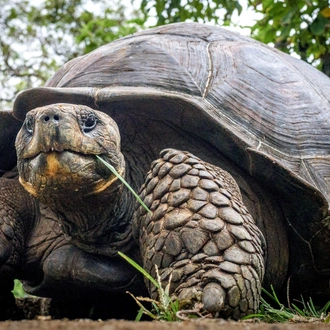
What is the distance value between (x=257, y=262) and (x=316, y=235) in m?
0.75

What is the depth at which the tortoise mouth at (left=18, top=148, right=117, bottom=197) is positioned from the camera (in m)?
2.35

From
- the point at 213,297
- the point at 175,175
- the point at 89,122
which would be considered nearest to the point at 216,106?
the point at 175,175

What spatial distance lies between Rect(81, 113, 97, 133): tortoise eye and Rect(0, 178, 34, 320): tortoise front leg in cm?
86

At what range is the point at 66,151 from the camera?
7.72 feet

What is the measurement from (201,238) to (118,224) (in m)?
0.76

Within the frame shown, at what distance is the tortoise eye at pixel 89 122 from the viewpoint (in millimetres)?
2486

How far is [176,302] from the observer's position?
1950mm

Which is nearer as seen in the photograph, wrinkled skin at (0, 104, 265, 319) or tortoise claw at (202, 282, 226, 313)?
tortoise claw at (202, 282, 226, 313)

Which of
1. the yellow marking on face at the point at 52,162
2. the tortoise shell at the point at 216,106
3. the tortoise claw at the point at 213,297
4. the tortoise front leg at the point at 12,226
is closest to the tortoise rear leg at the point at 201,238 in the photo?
the tortoise claw at the point at 213,297

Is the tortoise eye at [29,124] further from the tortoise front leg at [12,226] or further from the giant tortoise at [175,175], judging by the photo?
the tortoise front leg at [12,226]

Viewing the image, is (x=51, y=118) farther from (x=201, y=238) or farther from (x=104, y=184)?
(x=201, y=238)

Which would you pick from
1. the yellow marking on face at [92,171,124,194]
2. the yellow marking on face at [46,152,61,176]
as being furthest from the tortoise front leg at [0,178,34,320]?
the yellow marking on face at [46,152,61,176]

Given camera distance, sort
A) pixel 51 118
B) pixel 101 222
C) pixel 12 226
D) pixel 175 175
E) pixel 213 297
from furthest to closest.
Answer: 1. pixel 12 226
2. pixel 101 222
3. pixel 175 175
4. pixel 51 118
5. pixel 213 297

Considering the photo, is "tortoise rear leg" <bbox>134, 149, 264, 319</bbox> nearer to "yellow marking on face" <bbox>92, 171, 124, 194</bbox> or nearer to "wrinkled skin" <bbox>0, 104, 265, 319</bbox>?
"wrinkled skin" <bbox>0, 104, 265, 319</bbox>
